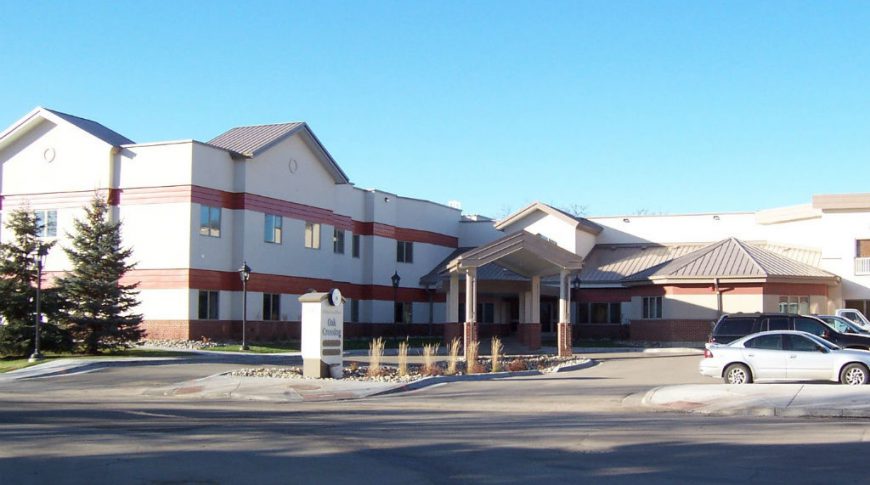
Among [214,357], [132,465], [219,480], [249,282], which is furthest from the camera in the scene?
[249,282]

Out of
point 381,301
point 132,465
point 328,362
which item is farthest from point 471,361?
point 381,301

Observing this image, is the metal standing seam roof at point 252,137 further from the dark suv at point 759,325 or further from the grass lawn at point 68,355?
the dark suv at point 759,325

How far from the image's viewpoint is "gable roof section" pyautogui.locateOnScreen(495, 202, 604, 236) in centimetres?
5235

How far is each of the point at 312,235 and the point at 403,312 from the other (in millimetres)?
9427

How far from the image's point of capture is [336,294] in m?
26.1

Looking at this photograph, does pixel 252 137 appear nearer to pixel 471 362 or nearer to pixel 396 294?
pixel 396 294

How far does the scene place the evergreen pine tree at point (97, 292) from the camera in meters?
33.1

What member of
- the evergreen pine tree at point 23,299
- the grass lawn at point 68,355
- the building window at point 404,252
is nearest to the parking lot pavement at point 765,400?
the grass lawn at point 68,355

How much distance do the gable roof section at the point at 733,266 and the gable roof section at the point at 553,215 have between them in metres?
5.64

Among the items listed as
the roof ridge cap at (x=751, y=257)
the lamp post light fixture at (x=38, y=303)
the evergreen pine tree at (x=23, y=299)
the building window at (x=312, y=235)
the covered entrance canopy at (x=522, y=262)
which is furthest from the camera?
the building window at (x=312, y=235)

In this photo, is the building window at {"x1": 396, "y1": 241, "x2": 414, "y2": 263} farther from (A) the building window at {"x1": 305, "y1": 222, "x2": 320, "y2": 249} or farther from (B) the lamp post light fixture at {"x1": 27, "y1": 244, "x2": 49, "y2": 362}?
(B) the lamp post light fixture at {"x1": 27, "y1": 244, "x2": 49, "y2": 362}

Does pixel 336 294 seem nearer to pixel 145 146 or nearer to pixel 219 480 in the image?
pixel 219 480

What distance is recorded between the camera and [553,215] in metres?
53.1

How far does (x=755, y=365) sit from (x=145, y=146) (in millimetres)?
27347
